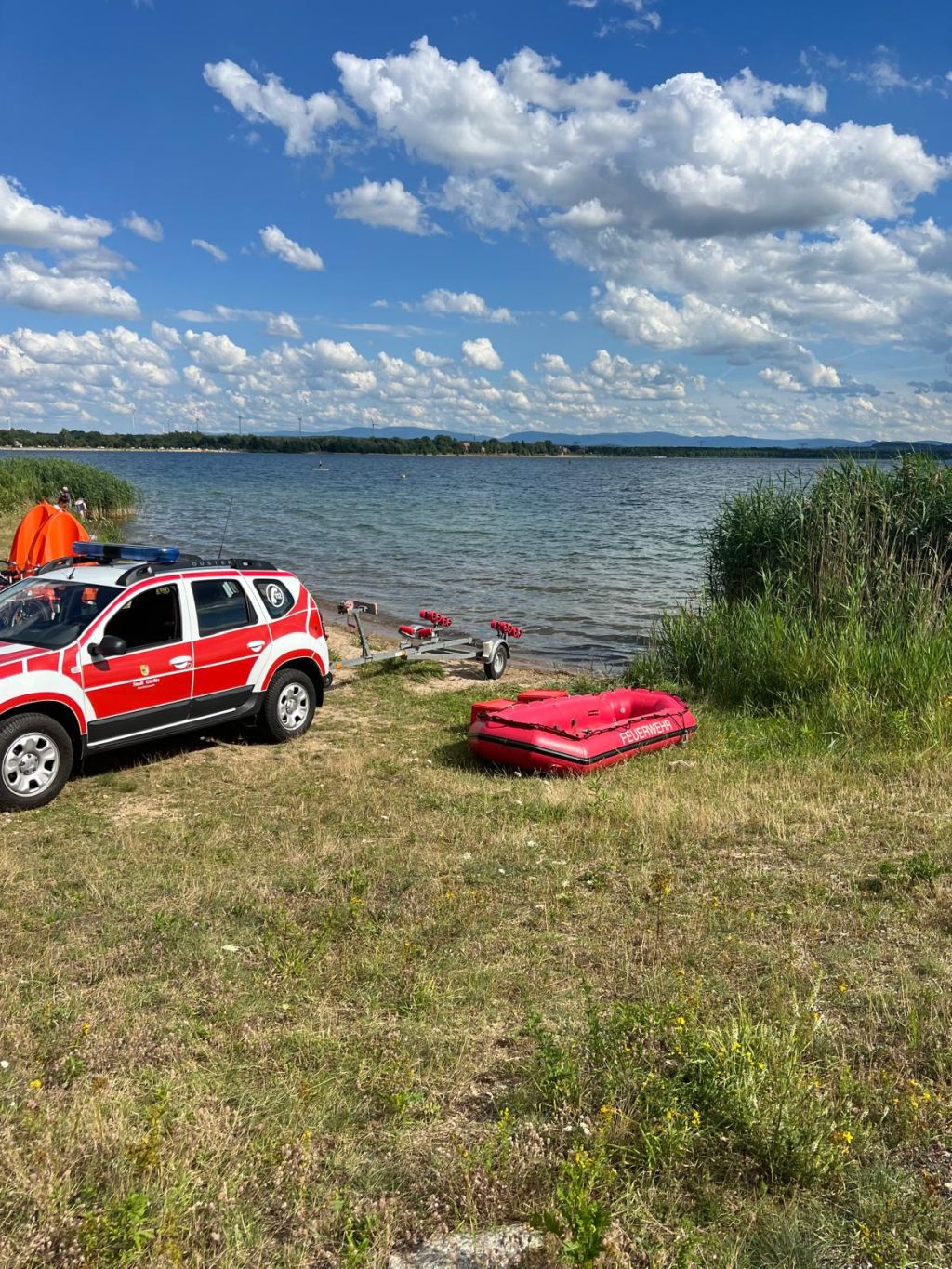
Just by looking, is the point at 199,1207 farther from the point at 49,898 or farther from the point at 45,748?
the point at 45,748

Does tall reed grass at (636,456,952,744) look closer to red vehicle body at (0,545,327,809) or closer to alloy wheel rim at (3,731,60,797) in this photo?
red vehicle body at (0,545,327,809)

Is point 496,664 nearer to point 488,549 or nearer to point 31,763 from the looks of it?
point 31,763

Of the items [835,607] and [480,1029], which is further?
[835,607]

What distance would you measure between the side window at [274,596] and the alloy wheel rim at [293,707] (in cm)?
79

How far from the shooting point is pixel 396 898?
566 centimetres

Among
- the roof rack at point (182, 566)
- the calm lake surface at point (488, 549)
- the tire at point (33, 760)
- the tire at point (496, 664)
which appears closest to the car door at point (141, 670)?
the roof rack at point (182, 566)

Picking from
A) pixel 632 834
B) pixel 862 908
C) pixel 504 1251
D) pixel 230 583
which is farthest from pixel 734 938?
pixel 230 583

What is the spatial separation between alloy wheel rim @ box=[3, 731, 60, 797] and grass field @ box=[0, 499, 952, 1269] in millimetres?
263

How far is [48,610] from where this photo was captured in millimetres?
8219

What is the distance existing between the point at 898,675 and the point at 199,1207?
944cm

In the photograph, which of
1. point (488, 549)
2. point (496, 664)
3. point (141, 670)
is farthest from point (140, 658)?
point (488, 549)

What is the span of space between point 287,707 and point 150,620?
1900 mm

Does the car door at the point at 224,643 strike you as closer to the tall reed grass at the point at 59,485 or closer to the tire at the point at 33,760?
the tire at the point at 33,760

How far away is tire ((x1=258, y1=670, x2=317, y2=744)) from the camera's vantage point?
31.4 ft
